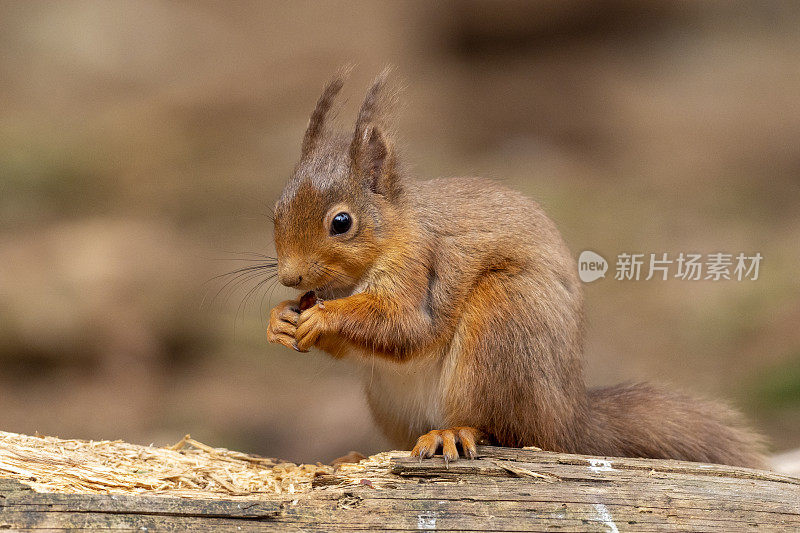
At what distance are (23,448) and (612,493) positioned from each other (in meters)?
1.80

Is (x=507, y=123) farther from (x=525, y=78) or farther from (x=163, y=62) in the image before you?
(x=163, y=62)

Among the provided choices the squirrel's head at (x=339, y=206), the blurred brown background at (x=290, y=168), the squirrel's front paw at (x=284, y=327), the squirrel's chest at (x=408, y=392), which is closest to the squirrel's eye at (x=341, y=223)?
the squirrel's head at (x=339, y=206)

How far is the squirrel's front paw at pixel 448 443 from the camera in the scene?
7.77 ft

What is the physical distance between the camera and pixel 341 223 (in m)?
2.47

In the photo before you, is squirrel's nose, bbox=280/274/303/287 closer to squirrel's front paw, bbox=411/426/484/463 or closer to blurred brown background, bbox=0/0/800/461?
squirrel's front paw, bbox=411/426/484/463

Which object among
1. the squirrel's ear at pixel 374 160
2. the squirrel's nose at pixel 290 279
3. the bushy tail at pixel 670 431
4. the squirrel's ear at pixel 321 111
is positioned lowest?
the bushy tail at pixel 670 431

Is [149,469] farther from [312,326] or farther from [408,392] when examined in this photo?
[408,392]

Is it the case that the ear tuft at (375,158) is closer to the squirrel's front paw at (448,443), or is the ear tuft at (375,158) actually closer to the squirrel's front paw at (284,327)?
the squirrel's front paw at (284,327)

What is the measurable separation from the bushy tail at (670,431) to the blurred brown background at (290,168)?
175 cm

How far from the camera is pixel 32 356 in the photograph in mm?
5734

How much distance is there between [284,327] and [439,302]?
50 centimetres

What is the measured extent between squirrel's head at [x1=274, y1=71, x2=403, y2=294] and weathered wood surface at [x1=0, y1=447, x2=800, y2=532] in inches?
24.3

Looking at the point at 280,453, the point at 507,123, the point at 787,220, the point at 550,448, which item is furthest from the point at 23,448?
the point at 507,123
